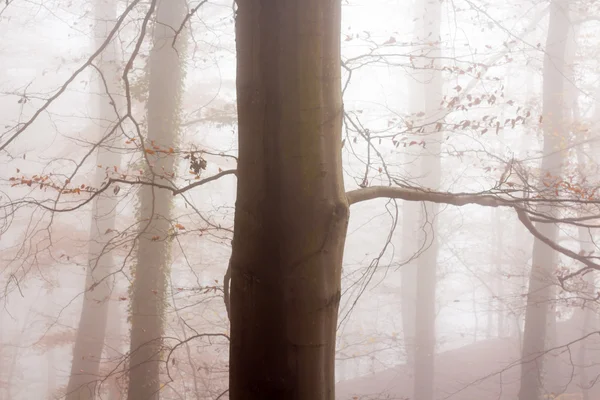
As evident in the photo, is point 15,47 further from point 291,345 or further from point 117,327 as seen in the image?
point 291,345

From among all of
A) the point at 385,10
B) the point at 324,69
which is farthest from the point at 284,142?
the point at 385,10

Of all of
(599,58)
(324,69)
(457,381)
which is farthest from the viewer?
(599,58)

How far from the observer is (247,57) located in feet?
5.47

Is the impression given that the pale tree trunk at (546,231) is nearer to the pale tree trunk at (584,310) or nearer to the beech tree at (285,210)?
the pale tree trunk at (584,310)

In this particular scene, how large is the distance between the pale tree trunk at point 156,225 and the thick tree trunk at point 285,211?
16.0ft

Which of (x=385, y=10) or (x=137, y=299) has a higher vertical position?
(x=385, y=10)

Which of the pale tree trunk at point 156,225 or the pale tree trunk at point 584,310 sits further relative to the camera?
the pale tree trunk at point 584,310

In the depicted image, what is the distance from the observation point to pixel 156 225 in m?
6.72

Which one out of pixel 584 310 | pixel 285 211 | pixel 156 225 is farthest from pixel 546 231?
pixel 285 211

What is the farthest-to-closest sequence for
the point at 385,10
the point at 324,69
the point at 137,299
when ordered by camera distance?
the point at 385,10 < the point at 137,299 < the point at 324,69

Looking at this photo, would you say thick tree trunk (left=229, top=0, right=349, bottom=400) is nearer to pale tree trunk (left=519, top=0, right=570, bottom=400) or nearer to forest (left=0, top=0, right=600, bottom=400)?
forest (left=0, top=0, right=600, bottom=400)

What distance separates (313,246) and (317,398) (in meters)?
0.50

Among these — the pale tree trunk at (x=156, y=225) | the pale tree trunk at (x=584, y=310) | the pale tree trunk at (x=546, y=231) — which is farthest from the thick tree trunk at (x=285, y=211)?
the pale tree trunk at (x=584, y=310)

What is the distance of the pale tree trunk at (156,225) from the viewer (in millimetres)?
6441
